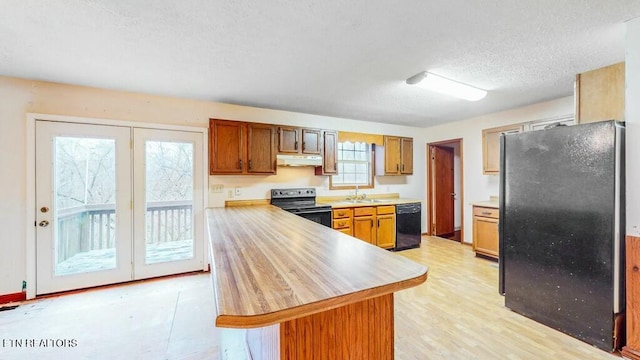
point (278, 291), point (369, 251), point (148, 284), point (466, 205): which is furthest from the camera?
point (466, 205)

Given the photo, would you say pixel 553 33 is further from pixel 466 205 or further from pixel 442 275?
pixel 466 205

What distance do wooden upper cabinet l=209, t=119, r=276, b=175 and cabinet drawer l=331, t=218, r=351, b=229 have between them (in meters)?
1.21

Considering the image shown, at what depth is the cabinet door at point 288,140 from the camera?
3.84m

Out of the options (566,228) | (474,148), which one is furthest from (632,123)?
(474,148)

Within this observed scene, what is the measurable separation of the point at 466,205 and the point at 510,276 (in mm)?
2552

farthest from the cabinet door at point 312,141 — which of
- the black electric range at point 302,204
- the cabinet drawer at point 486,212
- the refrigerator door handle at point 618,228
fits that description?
the refrigerator door handle at point 618,228

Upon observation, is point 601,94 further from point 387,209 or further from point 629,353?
point 387,209

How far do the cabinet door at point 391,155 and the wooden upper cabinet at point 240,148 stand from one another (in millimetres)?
2245

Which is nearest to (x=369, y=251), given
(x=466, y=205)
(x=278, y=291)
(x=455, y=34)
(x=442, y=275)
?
(x=278, y=291)

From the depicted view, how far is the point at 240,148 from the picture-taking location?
3559mm

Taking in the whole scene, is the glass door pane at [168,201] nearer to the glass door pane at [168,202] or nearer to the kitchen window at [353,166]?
the glass door pane at [168,202]

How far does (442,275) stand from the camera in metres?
3.37

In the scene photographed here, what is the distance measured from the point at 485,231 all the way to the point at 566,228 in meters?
1.98

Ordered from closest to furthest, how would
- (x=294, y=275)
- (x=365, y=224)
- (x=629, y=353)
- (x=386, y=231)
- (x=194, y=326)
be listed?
(x=294, y=275) → (x=629, y=353) → (x=194, y=326) → (x=365, y=224) → (x=386, y=231)
